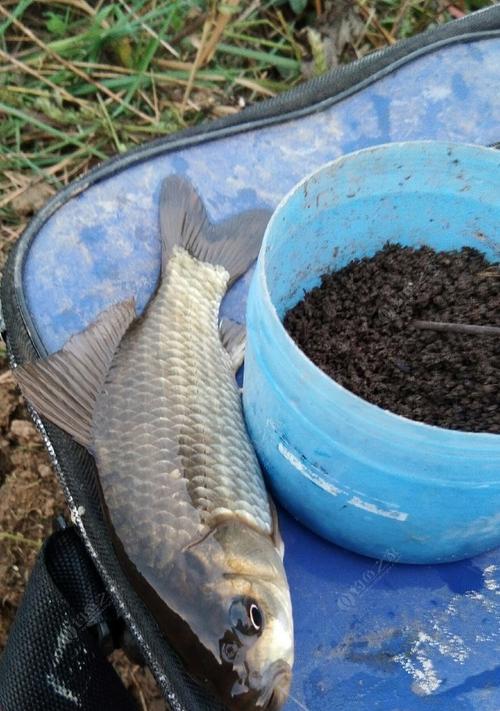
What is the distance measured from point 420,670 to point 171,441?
56cm

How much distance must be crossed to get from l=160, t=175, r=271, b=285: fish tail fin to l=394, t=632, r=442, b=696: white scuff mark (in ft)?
2.53

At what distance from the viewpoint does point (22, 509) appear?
5.86 ft

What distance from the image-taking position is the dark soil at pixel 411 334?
1.22 meters

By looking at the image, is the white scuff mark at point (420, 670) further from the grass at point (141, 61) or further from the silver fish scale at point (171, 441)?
the grass at point (141, 61)

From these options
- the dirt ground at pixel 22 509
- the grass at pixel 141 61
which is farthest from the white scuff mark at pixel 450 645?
the grass at pixel 141 61

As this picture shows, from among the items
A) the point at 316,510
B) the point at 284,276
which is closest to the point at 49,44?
the point at 284,276

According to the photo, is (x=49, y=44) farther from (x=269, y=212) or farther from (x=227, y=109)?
(x=269, y=212)

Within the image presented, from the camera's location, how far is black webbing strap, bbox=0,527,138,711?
4.30 ft

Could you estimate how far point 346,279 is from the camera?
55.1 inches

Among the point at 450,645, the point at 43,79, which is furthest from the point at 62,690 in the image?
the point at 43,79

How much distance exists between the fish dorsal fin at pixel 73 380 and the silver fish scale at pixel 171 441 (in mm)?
21

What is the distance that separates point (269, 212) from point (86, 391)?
62 centimetres

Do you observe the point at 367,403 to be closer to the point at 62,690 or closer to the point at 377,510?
the point at 377,510

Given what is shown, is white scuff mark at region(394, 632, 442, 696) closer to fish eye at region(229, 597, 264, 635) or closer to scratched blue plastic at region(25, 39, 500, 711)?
scratched blue plastic at region(25, 39, 500, 711)
